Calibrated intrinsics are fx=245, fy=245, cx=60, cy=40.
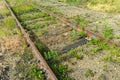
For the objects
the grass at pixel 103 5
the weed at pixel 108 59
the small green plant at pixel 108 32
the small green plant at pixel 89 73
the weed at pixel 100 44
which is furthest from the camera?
the grass at pixel 103 5

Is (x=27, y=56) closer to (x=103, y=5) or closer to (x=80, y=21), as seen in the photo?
(x=80, y=21)

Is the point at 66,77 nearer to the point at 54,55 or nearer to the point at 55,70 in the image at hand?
the point at 55,70

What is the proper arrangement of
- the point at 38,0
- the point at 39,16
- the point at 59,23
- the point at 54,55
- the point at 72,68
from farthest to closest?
1. the point at 38,0
2. the point at 39,16
3. the point at 59,23
4. the point at 54,55
5. the point at 72,68

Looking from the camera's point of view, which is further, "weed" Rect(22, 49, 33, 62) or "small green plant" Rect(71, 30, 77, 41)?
"small green plant" Rect(71, 30, 77, 41)

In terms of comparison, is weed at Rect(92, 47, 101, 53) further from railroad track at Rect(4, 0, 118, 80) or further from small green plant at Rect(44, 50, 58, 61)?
small green plant at Rect(44, 50, 58, 61)

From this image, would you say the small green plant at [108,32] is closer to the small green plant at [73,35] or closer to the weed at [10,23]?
the small green plant at [73,35]

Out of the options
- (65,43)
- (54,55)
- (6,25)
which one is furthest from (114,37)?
(6,25)

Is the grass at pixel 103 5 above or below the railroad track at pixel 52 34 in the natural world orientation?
below

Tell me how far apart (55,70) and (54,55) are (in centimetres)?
83

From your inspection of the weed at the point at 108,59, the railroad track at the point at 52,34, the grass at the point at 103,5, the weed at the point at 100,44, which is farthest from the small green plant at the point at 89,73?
the grass at the point at 103,5

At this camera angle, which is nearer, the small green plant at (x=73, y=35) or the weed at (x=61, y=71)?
the weed at (x=61, y=71)

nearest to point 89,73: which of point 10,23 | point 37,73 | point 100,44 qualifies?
point 37,73

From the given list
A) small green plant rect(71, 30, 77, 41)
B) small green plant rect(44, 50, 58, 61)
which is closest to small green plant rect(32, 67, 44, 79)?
small green plant rect(44, 50, 58, 61)

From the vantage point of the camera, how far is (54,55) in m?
6.88
